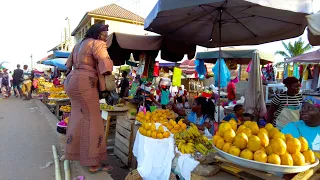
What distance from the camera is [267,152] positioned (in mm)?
1719

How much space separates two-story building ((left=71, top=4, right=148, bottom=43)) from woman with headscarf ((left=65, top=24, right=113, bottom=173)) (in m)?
21.6

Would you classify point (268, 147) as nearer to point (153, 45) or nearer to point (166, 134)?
point (166, 134)

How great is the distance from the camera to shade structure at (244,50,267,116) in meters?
4.94

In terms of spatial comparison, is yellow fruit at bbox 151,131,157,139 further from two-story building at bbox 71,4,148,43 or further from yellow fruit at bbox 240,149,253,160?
two-story building at bbox 71,4,148,43

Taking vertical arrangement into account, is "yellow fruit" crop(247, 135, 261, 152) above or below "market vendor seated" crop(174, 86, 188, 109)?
above

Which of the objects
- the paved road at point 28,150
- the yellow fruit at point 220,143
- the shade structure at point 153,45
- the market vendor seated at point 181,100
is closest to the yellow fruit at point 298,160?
the yellow fruit at point 220,143

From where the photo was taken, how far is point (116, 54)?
20.2ft

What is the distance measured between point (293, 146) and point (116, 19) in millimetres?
24774

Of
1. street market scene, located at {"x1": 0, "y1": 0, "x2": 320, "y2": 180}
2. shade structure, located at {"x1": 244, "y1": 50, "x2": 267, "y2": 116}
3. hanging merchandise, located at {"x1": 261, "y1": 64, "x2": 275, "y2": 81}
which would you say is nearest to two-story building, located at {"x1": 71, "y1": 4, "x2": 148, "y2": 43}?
hanging merchandise, located at {"x1": 261, "y1": 64, "x2": 275, "y2": 81}

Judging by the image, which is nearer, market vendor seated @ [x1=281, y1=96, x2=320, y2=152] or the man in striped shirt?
market vendor seated @ [x1=281, y1=96, x2=320, y2=152]

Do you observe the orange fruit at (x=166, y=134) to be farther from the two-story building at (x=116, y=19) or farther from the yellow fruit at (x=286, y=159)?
the two-story building at (x=116, y=19)

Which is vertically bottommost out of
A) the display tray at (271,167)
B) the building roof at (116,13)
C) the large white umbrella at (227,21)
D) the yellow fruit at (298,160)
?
the display tray at (271,167)

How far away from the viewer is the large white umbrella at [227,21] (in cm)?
308

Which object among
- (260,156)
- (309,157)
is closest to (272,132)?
(309,157)
